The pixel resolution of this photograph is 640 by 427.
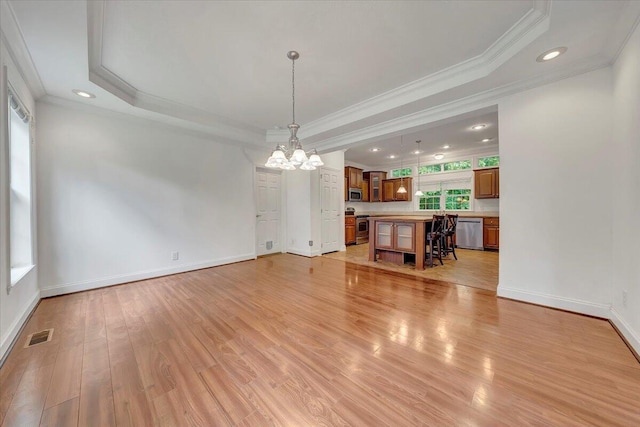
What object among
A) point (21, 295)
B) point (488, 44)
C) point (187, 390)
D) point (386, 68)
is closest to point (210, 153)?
point (21, 295)

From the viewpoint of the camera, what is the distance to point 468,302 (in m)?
2.86

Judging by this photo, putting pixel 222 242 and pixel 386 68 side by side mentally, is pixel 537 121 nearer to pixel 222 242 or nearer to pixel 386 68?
pixel 386 68

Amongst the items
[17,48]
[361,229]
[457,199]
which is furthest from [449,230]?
[17,48]

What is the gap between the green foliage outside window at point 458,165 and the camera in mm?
6957

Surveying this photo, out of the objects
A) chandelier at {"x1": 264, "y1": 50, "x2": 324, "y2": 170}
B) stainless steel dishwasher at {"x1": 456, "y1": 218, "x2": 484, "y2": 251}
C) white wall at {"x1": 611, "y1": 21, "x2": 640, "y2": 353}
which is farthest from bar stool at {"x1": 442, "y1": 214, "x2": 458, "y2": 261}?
chandelier at {"x1": 264, "y1": 50, "x2": 324, "y2": 170}

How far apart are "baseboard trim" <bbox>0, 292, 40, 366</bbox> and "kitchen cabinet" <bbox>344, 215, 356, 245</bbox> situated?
19.5 feet

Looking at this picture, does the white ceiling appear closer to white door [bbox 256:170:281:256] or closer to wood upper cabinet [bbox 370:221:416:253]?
wood upper cabinet [bbox 370:221:416:253]

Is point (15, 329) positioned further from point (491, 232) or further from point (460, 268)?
point (491, 232)

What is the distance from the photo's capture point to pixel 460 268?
4445mm

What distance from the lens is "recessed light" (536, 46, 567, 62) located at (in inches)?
86.0

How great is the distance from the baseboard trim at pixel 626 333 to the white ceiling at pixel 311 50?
96.5 inches

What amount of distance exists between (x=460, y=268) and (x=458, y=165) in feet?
13.0

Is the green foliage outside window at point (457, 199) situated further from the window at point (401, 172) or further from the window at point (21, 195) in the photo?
the window at point (21, 195)

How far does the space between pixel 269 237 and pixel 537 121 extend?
203 inches
